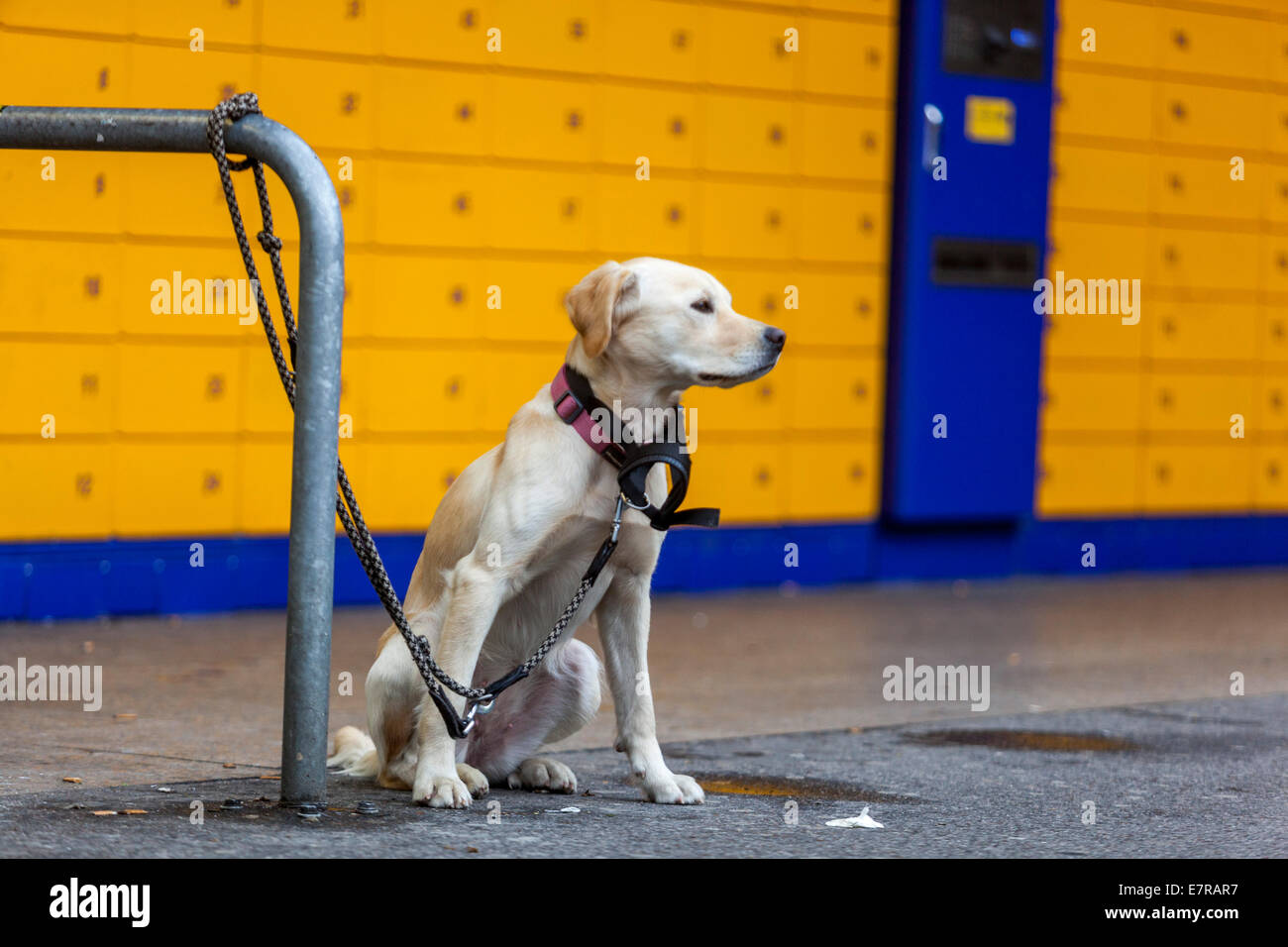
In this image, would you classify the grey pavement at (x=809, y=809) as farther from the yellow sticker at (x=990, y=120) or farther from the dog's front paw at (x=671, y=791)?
the yellow sticker at (x=990, y=120)

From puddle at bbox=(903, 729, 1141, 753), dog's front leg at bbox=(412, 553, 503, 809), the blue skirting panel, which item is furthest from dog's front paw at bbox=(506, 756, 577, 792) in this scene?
Result: the blue skirting panel

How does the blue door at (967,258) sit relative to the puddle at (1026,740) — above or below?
above

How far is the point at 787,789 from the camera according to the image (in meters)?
4.99

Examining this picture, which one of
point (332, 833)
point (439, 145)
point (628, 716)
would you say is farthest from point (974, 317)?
point (332, 833)

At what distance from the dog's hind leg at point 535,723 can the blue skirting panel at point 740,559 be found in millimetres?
3587

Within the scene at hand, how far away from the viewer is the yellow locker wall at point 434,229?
779 centimetres

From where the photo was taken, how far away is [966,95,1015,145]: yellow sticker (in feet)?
33.2

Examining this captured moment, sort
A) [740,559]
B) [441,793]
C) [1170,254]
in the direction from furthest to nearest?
[1170,254]
[740,559]
[441,793]

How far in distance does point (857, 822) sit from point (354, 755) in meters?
1.34

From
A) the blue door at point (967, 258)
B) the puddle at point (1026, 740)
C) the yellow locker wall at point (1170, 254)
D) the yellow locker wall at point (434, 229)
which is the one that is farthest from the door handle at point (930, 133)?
the puddle at point (1026, 740)

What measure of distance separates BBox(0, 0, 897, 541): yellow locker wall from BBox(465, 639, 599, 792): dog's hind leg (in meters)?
3.68

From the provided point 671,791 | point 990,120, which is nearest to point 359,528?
point 671,791

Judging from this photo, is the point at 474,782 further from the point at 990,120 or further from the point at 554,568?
the point at 990,120

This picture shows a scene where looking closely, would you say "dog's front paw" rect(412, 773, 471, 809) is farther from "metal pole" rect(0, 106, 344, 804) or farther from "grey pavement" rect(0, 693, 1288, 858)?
"metal pole" rect(0, 106, 344, 804)
